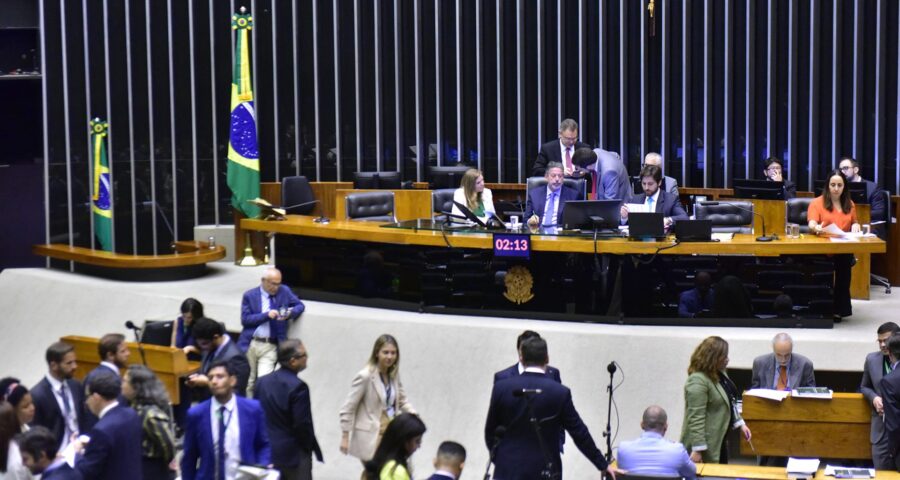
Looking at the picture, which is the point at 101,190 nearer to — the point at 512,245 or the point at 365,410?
the point at 512,245

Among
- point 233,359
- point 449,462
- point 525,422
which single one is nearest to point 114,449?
point 449,462

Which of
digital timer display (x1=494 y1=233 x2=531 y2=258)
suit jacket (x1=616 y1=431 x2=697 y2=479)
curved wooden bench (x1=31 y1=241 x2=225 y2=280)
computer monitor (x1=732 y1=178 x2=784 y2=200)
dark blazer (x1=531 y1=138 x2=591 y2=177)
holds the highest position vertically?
dark blazer (x1=531 y1=138 x2=591 y2=177)

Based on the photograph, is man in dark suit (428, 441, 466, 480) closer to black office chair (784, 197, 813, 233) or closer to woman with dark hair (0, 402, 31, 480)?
woman with dark hair (0, 402, 31, 480)

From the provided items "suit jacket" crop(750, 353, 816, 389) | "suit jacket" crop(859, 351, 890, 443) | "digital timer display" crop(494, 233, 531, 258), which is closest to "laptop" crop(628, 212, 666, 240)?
"digital timer display" crop(494, 233, 531, 258)

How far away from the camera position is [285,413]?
686 centimetres

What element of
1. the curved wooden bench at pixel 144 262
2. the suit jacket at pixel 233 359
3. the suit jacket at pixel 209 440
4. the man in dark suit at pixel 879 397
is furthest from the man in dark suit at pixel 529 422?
the curved wooden bench at pixel 144 262

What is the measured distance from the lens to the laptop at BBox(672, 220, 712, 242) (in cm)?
930

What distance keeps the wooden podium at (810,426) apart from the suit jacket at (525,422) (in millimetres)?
1786

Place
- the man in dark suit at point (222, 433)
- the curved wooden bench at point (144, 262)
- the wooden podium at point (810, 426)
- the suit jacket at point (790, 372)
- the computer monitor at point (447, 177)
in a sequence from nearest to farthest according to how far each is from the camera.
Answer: the man in dark suit at point (222, 433)
the wooden podium at point (810, 426)
the suit jacket at point (790, 372)
the curved wooden bench at point (144, 262)
the computer monitor at point (447, 177)

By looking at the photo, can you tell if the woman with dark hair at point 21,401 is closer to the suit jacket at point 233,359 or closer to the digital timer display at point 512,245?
the suit jacket at point 233,359

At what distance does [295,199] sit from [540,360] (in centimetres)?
717

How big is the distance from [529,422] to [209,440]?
1498 millimetres

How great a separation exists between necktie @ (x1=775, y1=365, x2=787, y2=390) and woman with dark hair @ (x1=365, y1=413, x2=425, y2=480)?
345 cm

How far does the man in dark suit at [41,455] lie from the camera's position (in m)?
5.38
